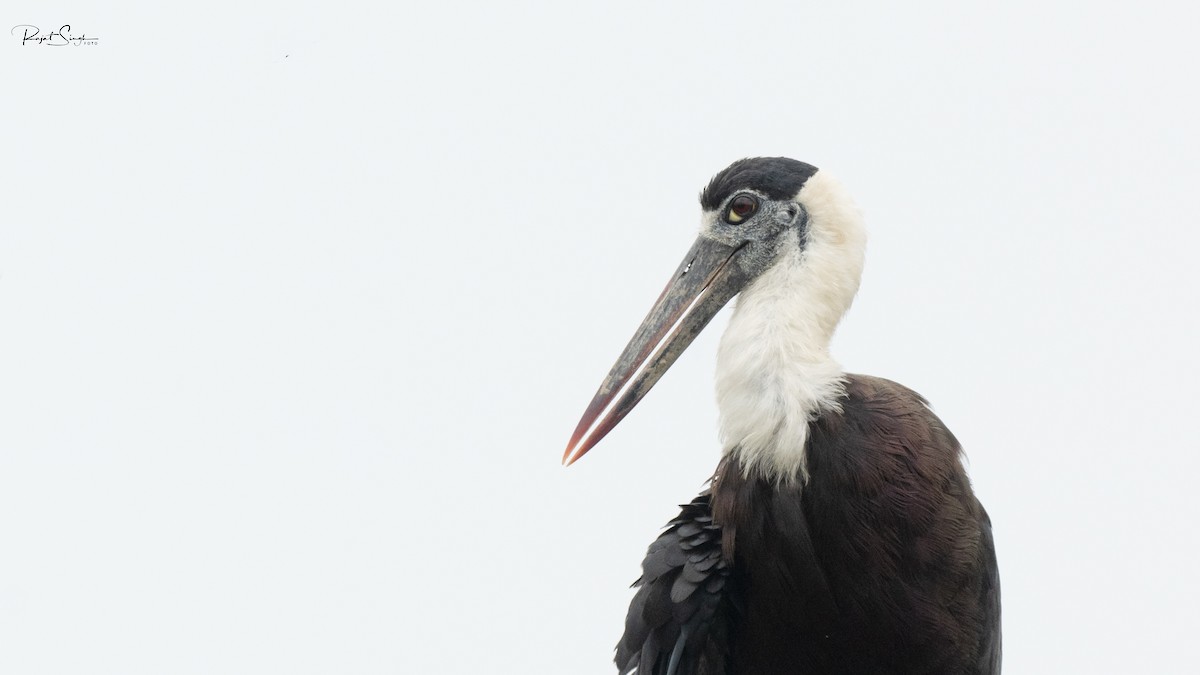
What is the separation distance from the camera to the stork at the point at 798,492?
405cm

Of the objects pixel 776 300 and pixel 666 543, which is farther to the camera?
pixel 666 543

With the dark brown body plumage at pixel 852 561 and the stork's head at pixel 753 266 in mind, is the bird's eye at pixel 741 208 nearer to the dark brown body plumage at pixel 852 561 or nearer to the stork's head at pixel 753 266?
the stork's head at pixel 753 266

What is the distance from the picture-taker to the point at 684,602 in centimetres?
443

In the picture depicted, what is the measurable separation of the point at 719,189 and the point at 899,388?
39.7 inches

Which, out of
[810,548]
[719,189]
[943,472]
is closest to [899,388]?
[943,472]

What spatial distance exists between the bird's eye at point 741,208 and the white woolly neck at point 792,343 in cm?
18

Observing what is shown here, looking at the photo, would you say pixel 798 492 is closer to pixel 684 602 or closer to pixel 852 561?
pixel 852 561

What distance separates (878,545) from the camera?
160 inches

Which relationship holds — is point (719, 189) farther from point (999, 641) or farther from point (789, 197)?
point (999, 641)

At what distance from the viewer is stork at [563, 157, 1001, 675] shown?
405cm

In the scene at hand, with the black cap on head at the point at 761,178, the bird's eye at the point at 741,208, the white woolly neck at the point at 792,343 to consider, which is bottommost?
the white woolly neck at the point at 792,343

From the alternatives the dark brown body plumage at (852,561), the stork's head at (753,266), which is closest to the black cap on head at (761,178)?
the stork's head at (753,266)

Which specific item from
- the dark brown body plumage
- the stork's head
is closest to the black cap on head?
the stork's head

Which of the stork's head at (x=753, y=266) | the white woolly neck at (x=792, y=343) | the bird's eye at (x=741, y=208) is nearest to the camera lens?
the white woolly neck at (x=792, y=343)
